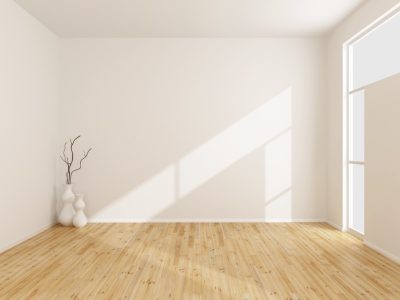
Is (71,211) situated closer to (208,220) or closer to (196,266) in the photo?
(208,220)

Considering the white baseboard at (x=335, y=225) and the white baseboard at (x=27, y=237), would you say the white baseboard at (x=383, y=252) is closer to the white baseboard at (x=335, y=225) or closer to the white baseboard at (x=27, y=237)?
the white baseboard at (x=335, y=225)

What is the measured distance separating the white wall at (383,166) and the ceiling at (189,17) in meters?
1.42

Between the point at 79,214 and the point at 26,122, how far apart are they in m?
1.63

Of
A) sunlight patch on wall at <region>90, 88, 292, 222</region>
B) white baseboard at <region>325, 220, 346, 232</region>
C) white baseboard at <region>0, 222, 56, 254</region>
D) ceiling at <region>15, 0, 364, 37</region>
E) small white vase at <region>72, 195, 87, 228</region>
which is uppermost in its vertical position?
ceiling at <region>15, 0, 364, 37</region>

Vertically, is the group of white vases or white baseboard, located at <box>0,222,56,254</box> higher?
the group of white vases

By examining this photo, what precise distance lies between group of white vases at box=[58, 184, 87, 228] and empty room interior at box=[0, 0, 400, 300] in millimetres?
21

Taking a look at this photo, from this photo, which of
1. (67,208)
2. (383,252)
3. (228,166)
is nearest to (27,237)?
(67,208)

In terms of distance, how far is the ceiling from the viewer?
436cm


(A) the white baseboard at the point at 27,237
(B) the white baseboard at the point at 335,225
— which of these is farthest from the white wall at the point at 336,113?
(A) the white baseboard at the point at 27,237

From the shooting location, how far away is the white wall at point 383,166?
11.7 ft

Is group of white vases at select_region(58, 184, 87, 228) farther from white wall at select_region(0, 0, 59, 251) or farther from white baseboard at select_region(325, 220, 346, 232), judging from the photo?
white baseboard at select_region(325, 220, 346, 232)

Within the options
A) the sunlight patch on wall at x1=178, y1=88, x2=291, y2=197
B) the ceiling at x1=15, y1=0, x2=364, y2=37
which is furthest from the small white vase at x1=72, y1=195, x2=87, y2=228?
the ceiling at x1=15, y1=0, x2=364, y2=37

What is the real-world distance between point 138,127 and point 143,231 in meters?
1.72

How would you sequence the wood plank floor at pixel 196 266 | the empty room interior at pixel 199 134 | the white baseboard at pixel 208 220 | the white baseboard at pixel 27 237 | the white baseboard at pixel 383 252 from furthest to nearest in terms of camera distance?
the white baseboard at pixel 208 220 < the white baseboard at pixel 27 237 < the empty room interior at pixel 199 134 < the white baseboard at pixel 383 252 < the wood plank floor at pixel 196 266
